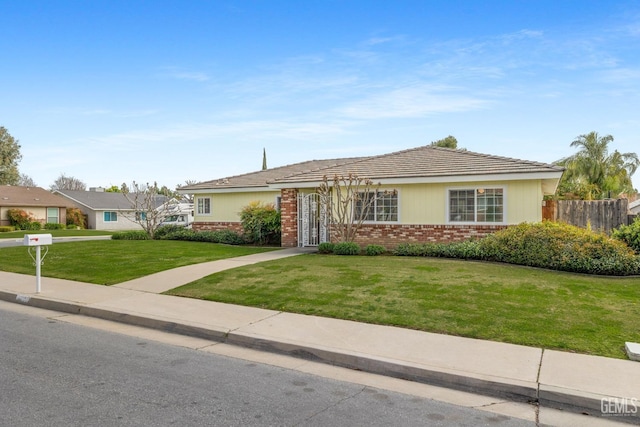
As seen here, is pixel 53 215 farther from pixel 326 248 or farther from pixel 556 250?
pixel 556 250

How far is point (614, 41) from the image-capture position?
1408 centimetres

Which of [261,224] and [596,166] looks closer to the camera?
[261,224]

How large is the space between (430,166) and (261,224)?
7803mm

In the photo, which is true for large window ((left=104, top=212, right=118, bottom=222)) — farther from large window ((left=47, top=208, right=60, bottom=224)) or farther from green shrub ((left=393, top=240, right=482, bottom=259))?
green shrub ((left=393, top=240, right=482, bottom=259))

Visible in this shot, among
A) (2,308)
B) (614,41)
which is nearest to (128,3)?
(2,308)

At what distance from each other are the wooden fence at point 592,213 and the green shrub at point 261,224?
10758 millimetres

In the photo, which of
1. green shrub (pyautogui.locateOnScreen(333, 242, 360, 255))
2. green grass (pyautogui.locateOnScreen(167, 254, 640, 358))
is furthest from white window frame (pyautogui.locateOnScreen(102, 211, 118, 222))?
green grass (pyautogui.locateOnScreen(167, 254, 640, 358))

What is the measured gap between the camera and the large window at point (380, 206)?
1636 cm

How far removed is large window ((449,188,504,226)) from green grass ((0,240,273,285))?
7445mm

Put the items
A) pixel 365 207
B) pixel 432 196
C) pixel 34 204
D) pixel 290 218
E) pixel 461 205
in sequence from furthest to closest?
pixel 34 204 → pixel 290 218 → pixel 365 207 → pixel 432 196 → pixel 461 205

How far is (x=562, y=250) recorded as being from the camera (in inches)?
446

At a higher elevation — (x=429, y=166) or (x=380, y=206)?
(x=429, y=166)

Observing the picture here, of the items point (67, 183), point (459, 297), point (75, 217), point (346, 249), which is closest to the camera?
point (459, 297)

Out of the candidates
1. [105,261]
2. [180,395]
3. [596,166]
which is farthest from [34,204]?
[596,166]
